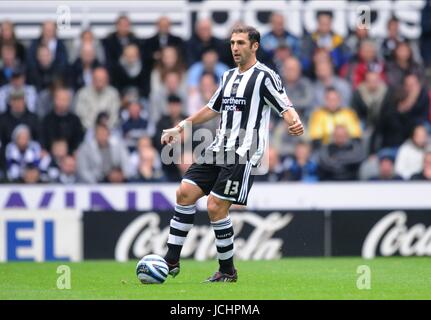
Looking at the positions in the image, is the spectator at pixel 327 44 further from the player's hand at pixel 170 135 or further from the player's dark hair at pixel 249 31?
the player's hand at pixel 170 135

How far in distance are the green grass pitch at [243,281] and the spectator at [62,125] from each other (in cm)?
327

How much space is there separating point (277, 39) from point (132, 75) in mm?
2486

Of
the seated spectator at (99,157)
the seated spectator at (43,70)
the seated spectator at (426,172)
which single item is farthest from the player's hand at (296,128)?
the seated spectator at (43,70)

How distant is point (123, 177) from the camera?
54.9ft

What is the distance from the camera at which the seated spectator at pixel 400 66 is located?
1816cm

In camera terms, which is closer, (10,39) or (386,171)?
(386,171)

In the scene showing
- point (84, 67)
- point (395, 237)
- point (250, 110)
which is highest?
point (250, 110)

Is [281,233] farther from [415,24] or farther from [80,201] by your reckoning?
[415,24]

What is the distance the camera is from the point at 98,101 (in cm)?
1791

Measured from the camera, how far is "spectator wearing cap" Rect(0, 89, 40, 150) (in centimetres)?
1752

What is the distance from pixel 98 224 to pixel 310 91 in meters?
4.31

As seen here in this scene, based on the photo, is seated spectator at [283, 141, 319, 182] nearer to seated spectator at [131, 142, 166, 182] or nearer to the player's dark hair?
seated spectator at [131, 142, 166, 182]

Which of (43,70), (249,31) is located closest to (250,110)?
(249,31)

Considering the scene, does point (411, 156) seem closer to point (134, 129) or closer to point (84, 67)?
point (134, 129)
